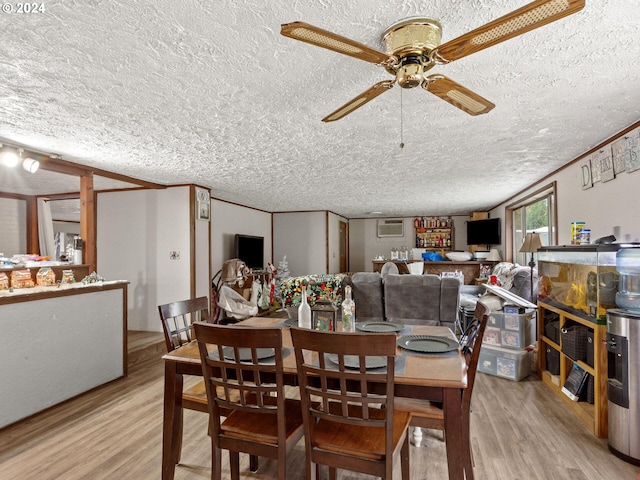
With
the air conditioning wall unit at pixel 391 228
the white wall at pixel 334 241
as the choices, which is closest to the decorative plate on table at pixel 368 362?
the white wall at pixel 334 241

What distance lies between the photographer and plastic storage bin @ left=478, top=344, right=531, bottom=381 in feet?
11.1

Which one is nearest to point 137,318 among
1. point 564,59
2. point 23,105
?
point 23,105

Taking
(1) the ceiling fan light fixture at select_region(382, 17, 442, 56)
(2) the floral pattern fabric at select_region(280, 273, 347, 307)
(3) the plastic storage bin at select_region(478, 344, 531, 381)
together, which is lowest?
(3) the plastic storage bin at select_region(478, 344, 531, 381)

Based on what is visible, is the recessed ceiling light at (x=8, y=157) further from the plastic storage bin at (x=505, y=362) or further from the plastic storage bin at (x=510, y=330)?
the plastic storage bin at (x=505, y=362)

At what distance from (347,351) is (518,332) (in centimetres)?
289

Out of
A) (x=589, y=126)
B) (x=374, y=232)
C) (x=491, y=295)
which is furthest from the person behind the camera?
(x=374, y=232)

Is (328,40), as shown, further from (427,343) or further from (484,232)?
(484,232)

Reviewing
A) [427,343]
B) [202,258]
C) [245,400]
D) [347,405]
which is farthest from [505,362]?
[202,258]

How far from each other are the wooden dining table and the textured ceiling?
150cm

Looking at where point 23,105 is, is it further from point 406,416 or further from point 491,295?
point 491,295

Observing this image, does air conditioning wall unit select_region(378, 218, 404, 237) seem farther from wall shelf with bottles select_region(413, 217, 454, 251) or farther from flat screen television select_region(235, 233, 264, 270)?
flat screen television select_region(235, 233, 264, 270)

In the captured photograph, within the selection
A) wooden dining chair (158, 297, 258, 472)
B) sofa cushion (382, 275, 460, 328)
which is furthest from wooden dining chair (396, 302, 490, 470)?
sofa cushion (382, 275, 460, 328)

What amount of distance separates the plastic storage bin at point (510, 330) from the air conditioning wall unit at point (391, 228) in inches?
264

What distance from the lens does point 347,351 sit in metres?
1.28
